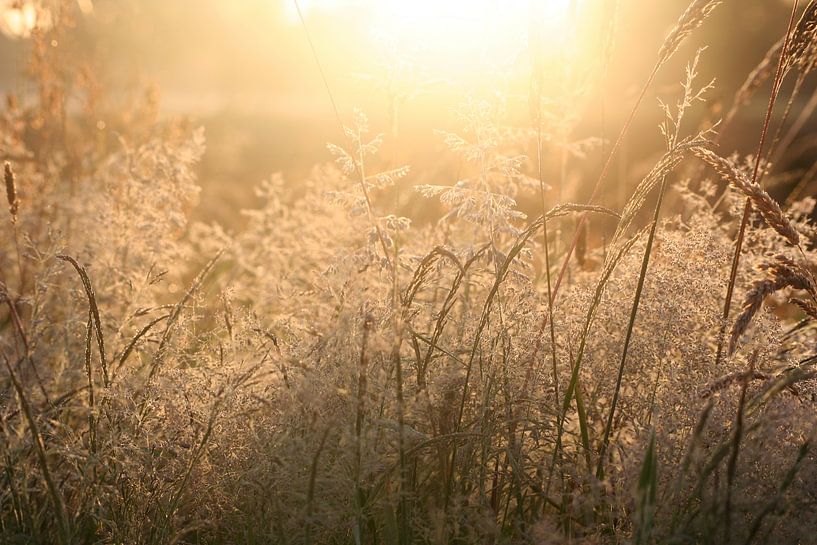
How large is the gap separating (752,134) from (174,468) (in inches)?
462

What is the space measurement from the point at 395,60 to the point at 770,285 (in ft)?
3.47

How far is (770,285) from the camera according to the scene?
1.44 metres

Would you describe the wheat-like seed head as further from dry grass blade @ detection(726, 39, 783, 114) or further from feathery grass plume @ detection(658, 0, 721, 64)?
feathery grass plume @ detection(658, 0, 721, 64)

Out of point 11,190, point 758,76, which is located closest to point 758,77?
point 758,76

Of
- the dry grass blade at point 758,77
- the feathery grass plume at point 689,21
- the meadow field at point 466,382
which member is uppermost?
the dry grass blade at point 758,77

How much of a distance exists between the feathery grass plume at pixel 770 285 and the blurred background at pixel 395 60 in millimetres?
767

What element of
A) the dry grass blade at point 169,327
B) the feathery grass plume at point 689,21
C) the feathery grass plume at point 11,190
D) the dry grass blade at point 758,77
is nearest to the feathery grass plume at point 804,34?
the feathery grass plume at point 689,21

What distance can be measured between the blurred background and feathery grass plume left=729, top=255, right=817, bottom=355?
30.2 inches

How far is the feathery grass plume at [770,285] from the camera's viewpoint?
141 cm

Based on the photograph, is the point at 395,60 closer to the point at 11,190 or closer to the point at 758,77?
the point at 11,190

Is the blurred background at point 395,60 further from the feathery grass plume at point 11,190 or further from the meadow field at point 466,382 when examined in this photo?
the feathery grass plume at point 11,190

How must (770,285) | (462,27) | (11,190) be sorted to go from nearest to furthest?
(770,285) < (11,190) < (462,27)

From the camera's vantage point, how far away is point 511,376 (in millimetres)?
1951

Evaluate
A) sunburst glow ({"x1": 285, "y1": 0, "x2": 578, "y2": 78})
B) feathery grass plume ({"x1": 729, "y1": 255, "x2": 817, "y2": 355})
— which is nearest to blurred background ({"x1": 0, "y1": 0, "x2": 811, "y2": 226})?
sunburst glow ({"x1": 285, "y1": 0, "x2": 578, "y2": 78})
